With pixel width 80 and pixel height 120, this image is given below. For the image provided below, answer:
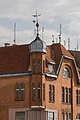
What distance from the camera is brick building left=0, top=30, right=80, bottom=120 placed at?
238 ft

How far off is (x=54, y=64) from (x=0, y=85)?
27.7 feet

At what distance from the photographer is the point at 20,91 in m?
73.8

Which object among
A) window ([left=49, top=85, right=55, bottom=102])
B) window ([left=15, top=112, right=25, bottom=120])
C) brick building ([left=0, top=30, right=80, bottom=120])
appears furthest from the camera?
window ([left=49, top=85, right=55, bottom=102])

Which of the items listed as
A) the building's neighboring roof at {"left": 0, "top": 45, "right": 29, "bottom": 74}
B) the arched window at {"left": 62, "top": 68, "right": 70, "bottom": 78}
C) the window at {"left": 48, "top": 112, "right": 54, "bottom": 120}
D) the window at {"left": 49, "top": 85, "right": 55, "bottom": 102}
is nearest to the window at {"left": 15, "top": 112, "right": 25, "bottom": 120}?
the window at {"left": 48, "top": 112, "right": 54, "bottom": 120}

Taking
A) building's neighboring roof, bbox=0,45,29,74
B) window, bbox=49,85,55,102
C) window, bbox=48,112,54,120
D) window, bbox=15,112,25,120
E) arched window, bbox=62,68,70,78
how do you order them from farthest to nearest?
arched window, bbox=62,68,70,78
window, bbox=49,85,55,102
window, bbox=48,112,54,120
building's neighboring roof, bbox=0,45,29,74
window, bbox=15,112,25,120

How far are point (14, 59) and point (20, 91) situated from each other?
198 inches

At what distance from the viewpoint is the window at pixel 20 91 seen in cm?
7369

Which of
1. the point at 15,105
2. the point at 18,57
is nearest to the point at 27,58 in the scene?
the point at 18,57

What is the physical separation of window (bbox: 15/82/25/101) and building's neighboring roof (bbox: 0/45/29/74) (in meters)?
1.93

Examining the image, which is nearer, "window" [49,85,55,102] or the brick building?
the brick building

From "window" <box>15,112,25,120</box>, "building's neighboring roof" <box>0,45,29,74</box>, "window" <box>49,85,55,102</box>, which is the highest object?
"building's neighboring roof" <box>0,45,29,74</box>

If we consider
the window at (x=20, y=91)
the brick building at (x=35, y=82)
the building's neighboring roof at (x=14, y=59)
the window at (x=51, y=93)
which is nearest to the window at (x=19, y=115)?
the brick building at (x=35, y=82)

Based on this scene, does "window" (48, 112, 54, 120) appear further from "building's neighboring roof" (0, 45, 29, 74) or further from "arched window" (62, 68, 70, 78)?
"building's neighboring roof" (0, 45, 29, 74)

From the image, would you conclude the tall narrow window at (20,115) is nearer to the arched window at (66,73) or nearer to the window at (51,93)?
the window at (51,93)
